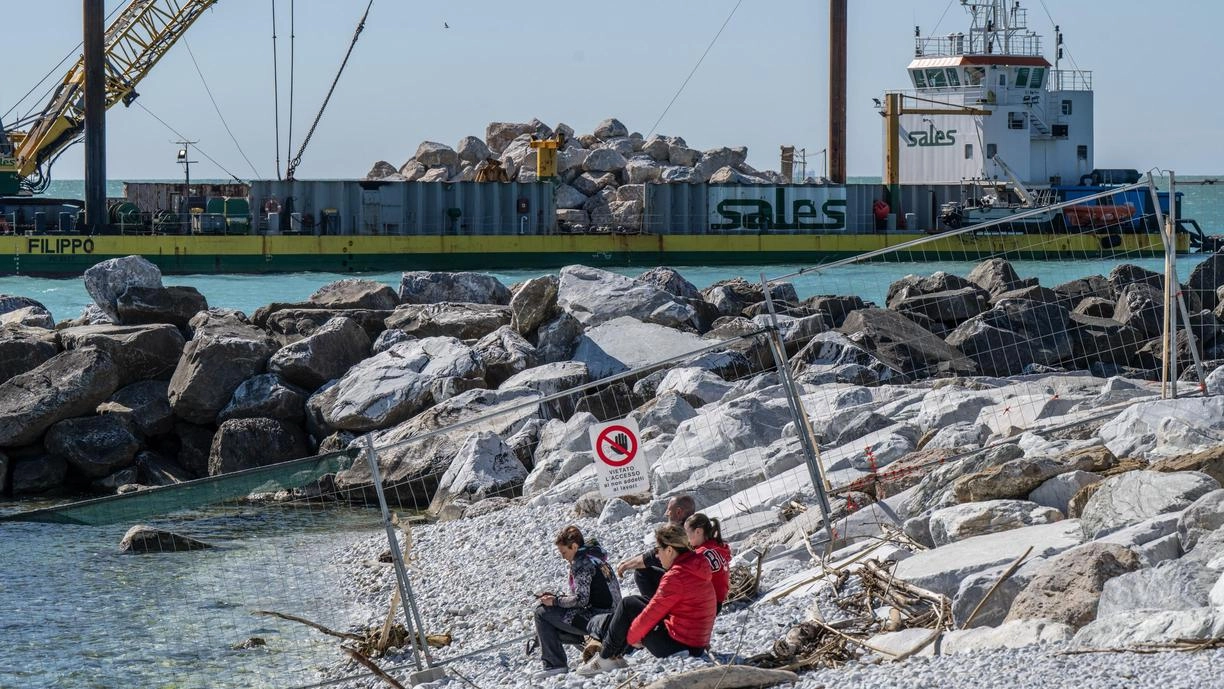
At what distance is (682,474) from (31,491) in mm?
8278

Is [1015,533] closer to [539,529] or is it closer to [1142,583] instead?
[1142,583]

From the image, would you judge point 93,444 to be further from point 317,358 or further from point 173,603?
point 173,603

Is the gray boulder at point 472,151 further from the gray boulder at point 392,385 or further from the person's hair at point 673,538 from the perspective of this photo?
the person's hair at point 673,538

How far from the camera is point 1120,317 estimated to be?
17.5 m

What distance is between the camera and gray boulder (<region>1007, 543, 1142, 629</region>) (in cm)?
614

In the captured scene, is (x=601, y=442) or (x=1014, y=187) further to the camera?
(x=1014, y=187)

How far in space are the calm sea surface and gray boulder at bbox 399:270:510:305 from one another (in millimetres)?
9758

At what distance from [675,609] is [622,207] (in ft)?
129

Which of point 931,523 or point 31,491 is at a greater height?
point 931,523

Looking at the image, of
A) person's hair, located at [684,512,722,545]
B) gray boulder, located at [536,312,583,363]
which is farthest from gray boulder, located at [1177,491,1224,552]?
gray boulder, located at [536,312,583,363]

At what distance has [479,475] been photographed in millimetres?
12750

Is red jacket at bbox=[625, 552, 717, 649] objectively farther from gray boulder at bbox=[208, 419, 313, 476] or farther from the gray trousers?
gray boulder at bbox=[208, 419, 313, 476]

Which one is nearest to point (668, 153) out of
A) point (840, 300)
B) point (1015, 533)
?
point (840, 300)

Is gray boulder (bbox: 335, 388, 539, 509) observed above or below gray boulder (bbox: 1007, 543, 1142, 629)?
below
